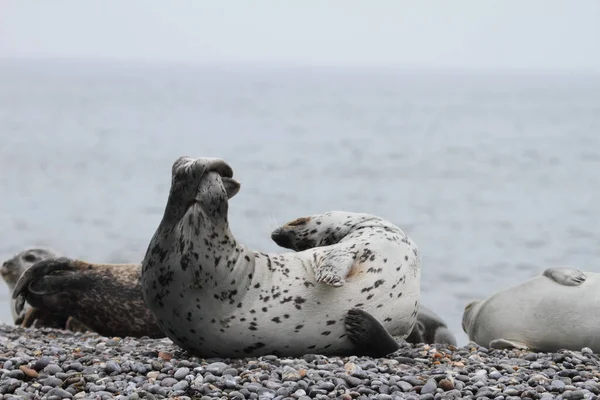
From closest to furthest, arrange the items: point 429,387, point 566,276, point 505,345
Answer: point 429,387 < point 505,345 < point 566,276

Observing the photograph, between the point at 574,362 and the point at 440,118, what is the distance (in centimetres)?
5414

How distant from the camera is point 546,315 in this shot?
6.18 meters

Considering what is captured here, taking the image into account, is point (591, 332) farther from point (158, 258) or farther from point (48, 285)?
point (48, 285)

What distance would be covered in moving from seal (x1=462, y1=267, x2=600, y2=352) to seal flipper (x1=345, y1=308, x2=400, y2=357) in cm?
112

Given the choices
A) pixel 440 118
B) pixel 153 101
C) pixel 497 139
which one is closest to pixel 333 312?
pixel 497 139

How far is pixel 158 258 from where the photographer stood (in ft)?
16.7

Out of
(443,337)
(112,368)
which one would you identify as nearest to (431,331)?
(443,337)

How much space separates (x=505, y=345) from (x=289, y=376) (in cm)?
188

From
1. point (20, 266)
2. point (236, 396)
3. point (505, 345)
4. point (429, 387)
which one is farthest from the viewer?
point (20, 266)

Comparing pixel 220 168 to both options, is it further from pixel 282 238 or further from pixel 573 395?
pixel 573 395

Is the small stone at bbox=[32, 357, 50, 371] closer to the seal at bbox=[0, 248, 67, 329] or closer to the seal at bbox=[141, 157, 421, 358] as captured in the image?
the seal at bbox=[141, 157, 421, 358]

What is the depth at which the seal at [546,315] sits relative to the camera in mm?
6039

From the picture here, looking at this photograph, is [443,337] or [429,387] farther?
[443,337]

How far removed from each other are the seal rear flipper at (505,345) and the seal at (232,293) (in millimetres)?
972
